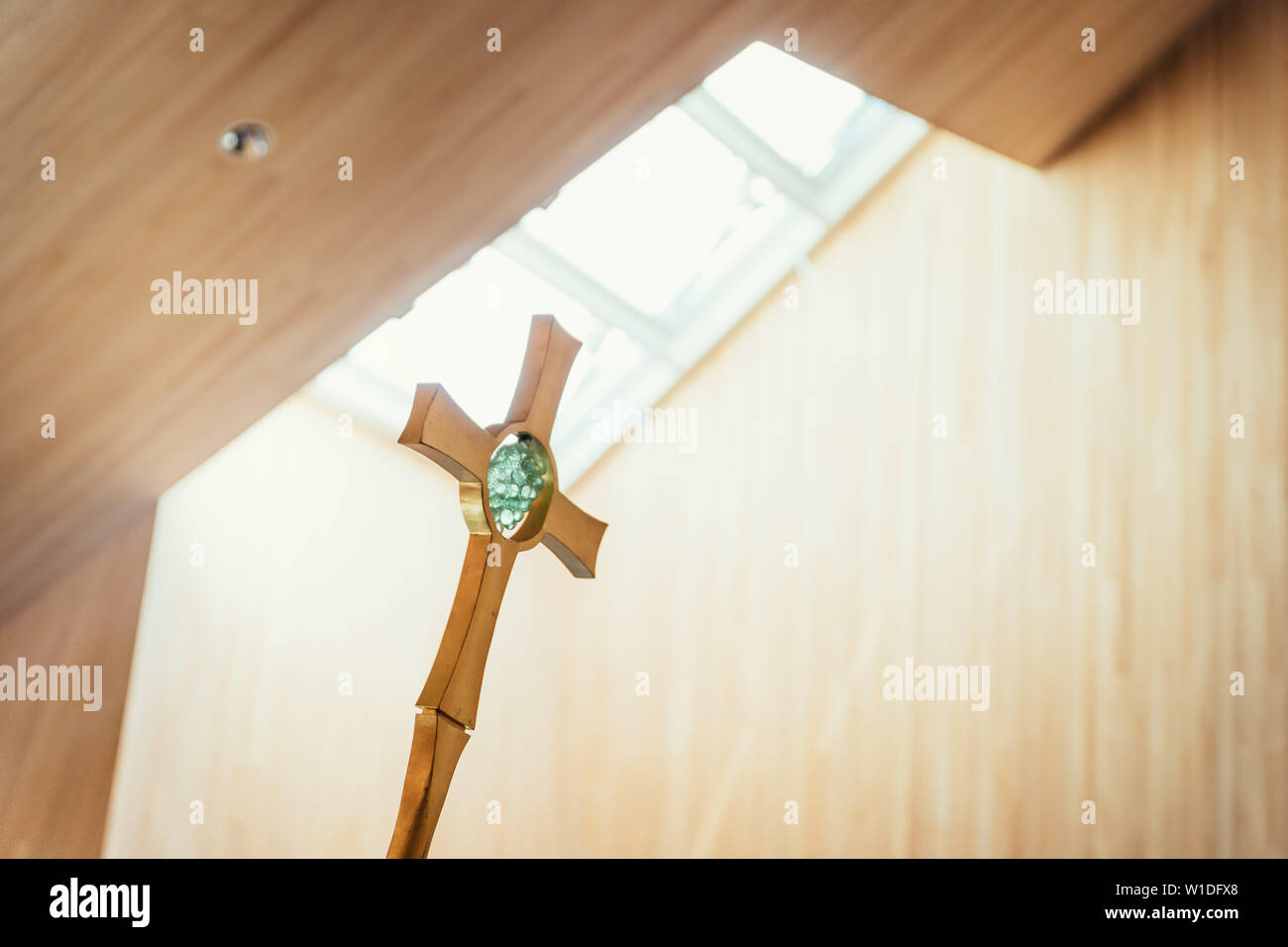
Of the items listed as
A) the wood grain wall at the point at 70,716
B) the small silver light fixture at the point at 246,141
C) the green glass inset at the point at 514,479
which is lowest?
the wood grain wall at the point at 70,716

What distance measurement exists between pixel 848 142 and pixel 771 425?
4.68ft

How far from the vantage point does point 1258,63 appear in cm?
464

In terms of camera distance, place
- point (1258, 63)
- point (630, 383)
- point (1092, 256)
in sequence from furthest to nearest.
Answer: point (630, 383) → point (1092, 256) → point (1258, 63)

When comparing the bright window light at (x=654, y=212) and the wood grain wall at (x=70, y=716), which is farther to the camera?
the bright window light at (x=654, y=212)

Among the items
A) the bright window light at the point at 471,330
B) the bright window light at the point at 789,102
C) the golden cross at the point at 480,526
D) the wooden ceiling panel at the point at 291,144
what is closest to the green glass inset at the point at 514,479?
the golden cross at the point at 480,526

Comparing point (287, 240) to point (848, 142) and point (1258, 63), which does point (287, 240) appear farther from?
point (1258, 63)

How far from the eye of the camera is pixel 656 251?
604 centimetres

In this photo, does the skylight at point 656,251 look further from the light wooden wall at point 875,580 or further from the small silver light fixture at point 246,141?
the small silver light fixture at point 246,141

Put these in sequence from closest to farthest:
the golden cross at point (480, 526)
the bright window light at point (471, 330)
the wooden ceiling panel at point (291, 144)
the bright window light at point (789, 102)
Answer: the golden cross at point (480, 526)
the wooden ceiling panel at point (291, 144)
the bright window light at point (789, 102)
the bright window light at point (471, 330)

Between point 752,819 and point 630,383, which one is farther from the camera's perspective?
point 630,383

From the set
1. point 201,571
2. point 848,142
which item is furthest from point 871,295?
point 201,571

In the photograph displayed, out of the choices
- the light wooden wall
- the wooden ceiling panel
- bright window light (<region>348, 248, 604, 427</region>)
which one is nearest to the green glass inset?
the wooden ceiling panel

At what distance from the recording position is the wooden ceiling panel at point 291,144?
320 cm

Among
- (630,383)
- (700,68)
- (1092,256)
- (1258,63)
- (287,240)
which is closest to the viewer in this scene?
(287,240)
